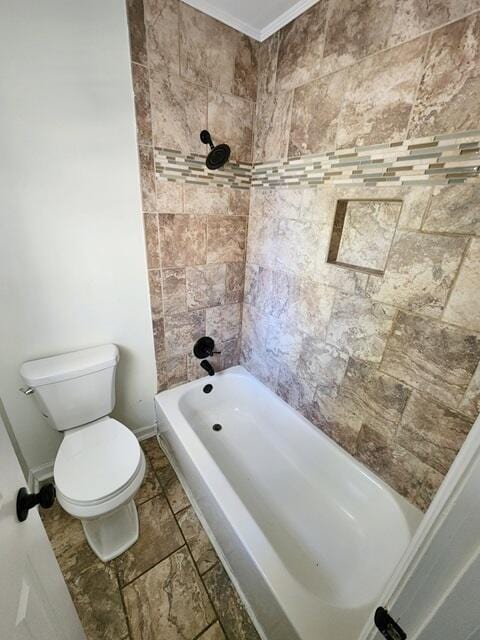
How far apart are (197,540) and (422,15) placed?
2.39 m

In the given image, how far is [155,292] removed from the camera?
1608mm

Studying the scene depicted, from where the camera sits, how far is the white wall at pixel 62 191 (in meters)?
1.06

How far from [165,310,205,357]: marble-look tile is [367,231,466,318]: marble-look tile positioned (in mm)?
1128

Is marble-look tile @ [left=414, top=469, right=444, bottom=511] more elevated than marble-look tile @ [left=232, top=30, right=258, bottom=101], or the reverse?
marble-look tile @ [left=232, top=30, right=258, bottom=101]

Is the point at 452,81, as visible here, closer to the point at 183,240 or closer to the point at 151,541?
the point at 183,240

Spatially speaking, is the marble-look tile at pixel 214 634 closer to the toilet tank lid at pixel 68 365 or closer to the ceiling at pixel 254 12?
the toilet tank lid at pixel 68 365

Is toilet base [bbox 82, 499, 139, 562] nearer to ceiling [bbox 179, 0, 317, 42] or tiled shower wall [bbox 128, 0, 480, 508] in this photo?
tiled shower wall [bbox 128, 0, 480, 508]

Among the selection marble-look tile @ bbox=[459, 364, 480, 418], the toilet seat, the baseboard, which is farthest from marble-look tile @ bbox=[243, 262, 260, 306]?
the baseboard

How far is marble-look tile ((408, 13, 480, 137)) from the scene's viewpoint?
0.83 meters

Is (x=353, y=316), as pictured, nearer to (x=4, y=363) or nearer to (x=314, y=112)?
(x=314, y=112)

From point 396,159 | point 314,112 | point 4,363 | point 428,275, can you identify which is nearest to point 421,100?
point 396,159

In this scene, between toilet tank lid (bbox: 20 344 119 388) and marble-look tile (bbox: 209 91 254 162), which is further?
marble-look tile (bbox: 209 91 254 162)

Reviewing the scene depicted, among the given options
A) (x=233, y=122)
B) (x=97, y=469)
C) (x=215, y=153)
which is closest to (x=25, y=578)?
(x=97, y=469)

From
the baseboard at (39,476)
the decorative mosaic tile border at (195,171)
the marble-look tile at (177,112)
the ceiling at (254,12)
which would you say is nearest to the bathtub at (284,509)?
the baseboard at (39,476)
